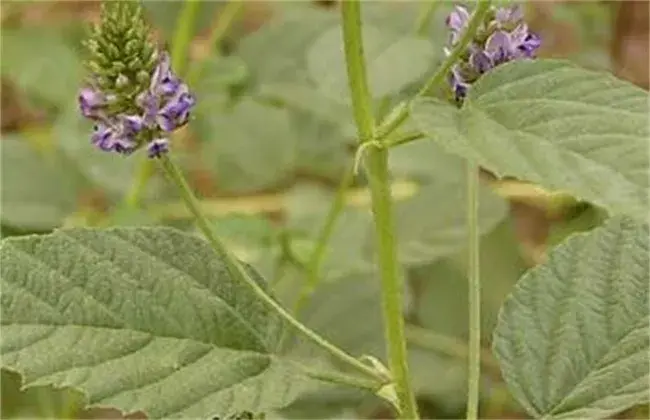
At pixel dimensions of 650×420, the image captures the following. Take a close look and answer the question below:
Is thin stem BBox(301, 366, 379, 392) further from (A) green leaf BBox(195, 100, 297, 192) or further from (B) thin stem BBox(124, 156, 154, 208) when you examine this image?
(A) green leaf BBox(195, 100, 297, 192)

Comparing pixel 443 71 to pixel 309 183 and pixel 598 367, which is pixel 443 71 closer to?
pixel 598 367

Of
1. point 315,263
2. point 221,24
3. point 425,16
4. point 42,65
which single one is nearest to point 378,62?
point 425,16

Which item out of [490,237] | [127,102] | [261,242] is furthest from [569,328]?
[490,237]

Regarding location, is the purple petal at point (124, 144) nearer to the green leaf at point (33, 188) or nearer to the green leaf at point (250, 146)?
the green leaf at point (33, 188)

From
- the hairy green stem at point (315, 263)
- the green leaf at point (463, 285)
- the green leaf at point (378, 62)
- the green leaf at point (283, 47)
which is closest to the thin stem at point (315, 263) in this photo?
the hairy green stem at point (315, 263)

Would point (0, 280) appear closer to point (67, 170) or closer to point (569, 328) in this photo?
point (569, 328)

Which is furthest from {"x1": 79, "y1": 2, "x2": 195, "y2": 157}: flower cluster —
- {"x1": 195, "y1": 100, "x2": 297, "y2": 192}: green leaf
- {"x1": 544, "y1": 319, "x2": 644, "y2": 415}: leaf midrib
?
{"x1": 195, "y1": 100, "x2": 297, "y2": 192}: green leaf
